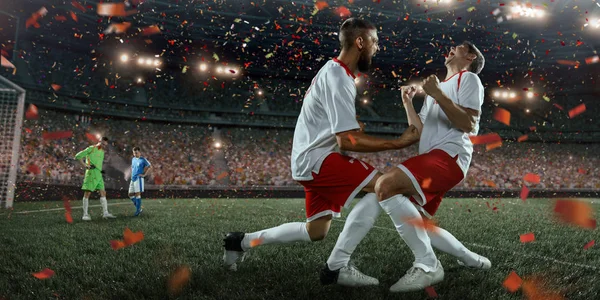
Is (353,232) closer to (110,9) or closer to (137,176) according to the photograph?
(137,176)

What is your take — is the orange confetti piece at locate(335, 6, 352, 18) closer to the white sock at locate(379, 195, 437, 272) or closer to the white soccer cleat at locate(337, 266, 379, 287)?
the white sock at locate(379, 195, 437, 272)

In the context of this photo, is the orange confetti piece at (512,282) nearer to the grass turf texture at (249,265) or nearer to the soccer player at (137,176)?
the grass turf texture at (249,265)

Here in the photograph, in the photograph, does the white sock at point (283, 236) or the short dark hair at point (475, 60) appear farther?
the short dark hair at point (475, 60)

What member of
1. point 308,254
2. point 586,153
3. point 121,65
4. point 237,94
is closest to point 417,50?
point 237,94

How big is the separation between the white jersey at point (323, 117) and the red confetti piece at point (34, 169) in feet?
63.8

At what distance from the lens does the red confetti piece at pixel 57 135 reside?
23.2m

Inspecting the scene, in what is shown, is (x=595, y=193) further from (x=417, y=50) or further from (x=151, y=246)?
(x=151, y=246)

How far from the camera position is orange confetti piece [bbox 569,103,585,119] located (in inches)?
1332

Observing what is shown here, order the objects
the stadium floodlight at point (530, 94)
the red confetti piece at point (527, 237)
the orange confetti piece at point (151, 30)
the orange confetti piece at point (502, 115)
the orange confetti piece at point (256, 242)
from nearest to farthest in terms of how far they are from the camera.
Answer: the orange confetti piece at point (256, 242) → the red confetti piece at point (527, 237) → the orange confetti piece at point (151, 30) → the stadium floodlight at point (530, 94) → the orange confetti piece at point (502, 115)

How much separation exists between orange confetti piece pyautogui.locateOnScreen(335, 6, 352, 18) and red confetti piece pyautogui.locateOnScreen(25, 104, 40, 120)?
17.7m

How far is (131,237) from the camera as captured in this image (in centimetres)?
584

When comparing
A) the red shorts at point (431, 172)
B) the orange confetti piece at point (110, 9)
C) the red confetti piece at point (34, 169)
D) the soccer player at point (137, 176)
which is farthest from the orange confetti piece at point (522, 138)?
the red shorts at point (431, 172)

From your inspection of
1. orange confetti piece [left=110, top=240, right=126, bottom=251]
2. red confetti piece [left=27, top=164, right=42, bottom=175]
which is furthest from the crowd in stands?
orange confetti piece [left=110, top=240, right=126, bottom=251]

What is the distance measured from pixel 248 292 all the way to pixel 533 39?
1058 inches
